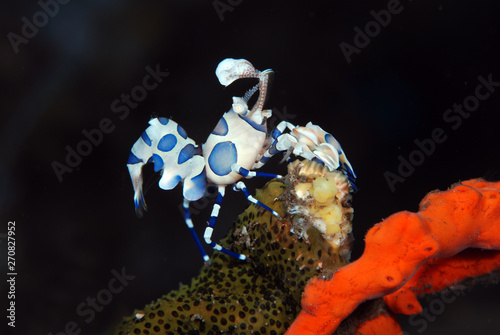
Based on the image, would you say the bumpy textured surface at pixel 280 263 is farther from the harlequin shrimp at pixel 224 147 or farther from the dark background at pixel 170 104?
the dark background at pixel 170 104

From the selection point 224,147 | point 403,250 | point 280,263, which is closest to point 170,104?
point 224,147

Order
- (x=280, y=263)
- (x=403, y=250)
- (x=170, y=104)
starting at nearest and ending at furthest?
(x=403, y=250) < (x=280, y=263) < (x=170, y=104)

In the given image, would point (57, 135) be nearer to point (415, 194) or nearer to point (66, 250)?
point (66, 250)

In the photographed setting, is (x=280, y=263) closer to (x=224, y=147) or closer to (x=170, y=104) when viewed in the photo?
(x=224, y=147)

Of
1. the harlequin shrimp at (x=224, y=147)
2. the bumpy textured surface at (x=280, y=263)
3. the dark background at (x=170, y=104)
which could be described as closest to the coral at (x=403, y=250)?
the bumpy textured surface at (x=280, y=263)

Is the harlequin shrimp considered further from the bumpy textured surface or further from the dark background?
the dark background

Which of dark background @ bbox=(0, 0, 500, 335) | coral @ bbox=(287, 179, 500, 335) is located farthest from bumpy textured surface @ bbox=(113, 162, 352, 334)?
dark background @ bbox=(0, 0, 500, 335)
